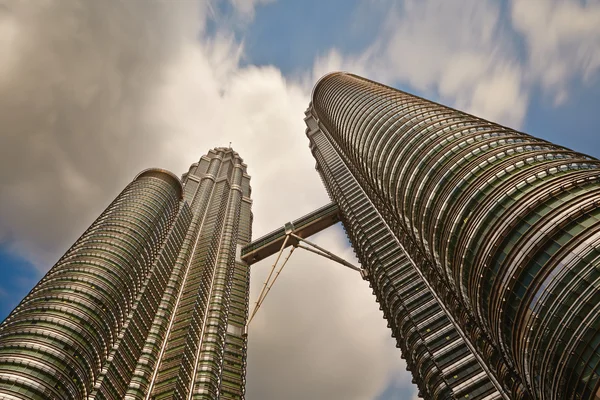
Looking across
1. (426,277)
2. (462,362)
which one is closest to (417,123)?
(426,277)

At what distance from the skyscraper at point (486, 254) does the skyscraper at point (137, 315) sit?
4283 cm

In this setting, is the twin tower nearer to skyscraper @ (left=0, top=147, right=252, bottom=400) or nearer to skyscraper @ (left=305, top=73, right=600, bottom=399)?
skyscraper @ (left=305, top=73, right=600, bottom=399)

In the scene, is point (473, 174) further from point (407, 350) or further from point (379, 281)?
point (379, 281)

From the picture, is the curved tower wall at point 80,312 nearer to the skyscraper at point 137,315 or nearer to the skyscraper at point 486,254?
the skyscraper at point 137,315

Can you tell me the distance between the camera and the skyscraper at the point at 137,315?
58125mm

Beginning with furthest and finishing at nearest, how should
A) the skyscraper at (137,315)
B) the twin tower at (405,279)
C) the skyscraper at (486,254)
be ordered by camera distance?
the skyscraper at (137,315)
the twin tower at (405,279)
the skyscraper at (486,254)

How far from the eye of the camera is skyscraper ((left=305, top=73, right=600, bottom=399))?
29781 millimetres

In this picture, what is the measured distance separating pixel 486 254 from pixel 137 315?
73.3m

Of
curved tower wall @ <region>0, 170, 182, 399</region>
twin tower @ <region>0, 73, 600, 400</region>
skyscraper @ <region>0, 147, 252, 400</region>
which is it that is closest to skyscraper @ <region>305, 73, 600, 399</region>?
twin tower @ <region>0, 73, 600, 400</region>

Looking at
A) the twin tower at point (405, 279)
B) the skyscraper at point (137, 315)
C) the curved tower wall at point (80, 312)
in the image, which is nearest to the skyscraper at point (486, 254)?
the twin tower at point (405, 279)

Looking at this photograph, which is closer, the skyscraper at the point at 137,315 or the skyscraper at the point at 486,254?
the skyscraper at the point at 486,254

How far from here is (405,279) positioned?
87.4 meters

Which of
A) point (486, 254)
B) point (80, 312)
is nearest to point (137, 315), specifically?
point (80, 312)

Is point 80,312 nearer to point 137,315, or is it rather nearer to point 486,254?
point 137,315
